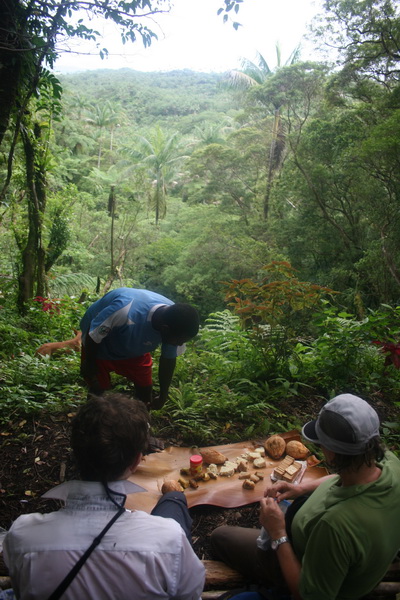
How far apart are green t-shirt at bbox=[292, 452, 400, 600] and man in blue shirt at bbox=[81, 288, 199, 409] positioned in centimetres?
139

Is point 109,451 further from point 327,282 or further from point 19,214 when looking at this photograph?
point 327,282

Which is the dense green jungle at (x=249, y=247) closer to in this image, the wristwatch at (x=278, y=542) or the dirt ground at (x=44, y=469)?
the dirt ground at (x=44, y=469)

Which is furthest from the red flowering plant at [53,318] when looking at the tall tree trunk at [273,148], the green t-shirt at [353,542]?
the tall tree trunk at [273,148]

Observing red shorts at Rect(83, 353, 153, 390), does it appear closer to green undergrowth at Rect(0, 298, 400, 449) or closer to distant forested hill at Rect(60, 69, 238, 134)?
green undergrowth at Rect(0, 298, 400, 449)

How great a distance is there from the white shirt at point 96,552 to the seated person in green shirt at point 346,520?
1.62 feet

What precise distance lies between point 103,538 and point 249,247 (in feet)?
50.2

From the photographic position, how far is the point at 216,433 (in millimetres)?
3227

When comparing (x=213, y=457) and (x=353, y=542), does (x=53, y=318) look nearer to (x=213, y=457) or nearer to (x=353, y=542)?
(x=213, y=457)

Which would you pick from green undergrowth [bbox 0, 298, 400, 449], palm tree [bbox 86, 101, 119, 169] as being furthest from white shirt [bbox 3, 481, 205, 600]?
palm tree [bbox 86, 101, 119, 169]

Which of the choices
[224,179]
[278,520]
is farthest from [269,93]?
[278,520]

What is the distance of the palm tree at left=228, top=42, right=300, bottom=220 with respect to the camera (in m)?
19.4

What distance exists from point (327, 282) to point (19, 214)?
9552mm

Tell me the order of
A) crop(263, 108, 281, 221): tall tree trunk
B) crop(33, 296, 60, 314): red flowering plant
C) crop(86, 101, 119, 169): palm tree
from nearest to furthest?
crop(33, 296, 60, 314): red flowering plant → crop(263, 108, 281, 221): tall tree trunk → crop(86, 101, 119, 169): palm tree

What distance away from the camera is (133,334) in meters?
2.70
